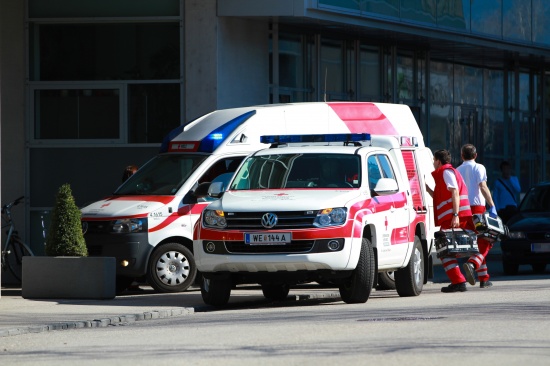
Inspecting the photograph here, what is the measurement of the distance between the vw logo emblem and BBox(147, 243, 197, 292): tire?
11.0 ft

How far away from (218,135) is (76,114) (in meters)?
6.46

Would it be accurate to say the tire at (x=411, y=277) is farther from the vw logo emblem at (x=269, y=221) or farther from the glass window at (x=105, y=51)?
the glass window at (x=105, y=51)

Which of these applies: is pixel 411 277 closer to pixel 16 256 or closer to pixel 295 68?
pixel 16 256

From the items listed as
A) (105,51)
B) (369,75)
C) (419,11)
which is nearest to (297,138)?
(105,51)

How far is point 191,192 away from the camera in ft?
60.6

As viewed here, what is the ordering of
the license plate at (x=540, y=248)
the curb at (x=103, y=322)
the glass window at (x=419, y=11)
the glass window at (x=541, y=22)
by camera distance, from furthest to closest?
the glass window at (x=541, y=22)
the glass window at (x=419, y=11)
the license plate at (x=540, y=248)
the curb at (x=103, y=322)

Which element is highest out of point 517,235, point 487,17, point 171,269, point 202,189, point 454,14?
point 487,17

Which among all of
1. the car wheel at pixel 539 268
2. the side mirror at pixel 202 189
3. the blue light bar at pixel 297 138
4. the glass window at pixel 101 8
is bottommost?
the car wheel at pixel 539 268

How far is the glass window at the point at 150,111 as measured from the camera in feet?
79.8

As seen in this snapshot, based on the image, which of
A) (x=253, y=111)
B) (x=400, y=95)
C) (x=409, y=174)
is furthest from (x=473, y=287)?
(x=400, y=95)

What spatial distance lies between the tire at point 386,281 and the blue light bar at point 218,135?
2871 mm

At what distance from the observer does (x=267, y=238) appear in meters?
15.3

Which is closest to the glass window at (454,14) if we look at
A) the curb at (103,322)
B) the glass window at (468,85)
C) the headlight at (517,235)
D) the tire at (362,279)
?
the glass window at (468,85)

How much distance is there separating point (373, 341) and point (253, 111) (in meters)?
8.39
